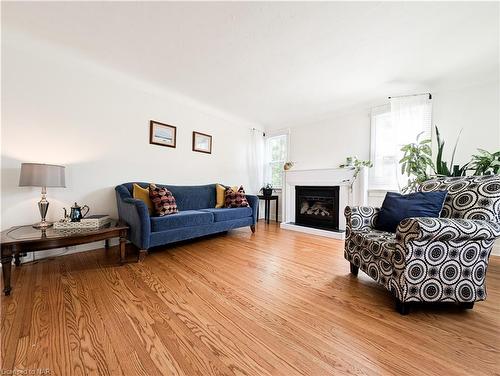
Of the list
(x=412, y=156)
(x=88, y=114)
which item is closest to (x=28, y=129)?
(x=88, y=114)

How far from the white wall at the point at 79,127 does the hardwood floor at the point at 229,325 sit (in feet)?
2.94

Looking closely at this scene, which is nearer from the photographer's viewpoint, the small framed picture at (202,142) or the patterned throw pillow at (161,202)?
the patterned throw pillow at (161,202)

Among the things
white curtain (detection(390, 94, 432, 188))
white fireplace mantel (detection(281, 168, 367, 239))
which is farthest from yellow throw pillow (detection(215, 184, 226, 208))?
white curtain (detection(390, 94, 432, 188))

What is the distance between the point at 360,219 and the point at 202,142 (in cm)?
295

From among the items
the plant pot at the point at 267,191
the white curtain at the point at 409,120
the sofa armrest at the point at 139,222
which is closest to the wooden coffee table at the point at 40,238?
the sofa armrest at the point at 139,222

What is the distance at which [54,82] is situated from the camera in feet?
7.27

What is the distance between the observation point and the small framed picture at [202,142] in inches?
142

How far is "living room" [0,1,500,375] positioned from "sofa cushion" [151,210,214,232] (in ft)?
0.05

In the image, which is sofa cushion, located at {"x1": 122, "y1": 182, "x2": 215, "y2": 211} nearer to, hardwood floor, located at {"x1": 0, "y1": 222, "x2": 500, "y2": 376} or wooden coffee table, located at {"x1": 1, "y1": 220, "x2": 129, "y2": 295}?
wooden coffee table, located at {"x1": 1, "y1": 220, "x2": 129, "y2": 295}

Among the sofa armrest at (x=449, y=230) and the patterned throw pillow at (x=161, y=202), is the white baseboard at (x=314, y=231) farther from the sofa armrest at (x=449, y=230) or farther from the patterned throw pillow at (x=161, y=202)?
the patterned throw pillow at (x=161, y=202)

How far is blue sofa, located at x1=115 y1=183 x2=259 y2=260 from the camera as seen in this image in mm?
2131

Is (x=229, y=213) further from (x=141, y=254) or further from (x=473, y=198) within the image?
(x=473, y=198)

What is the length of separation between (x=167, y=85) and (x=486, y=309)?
13.3 feet

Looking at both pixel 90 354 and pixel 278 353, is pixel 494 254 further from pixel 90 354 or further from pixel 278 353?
pixel 90 354
